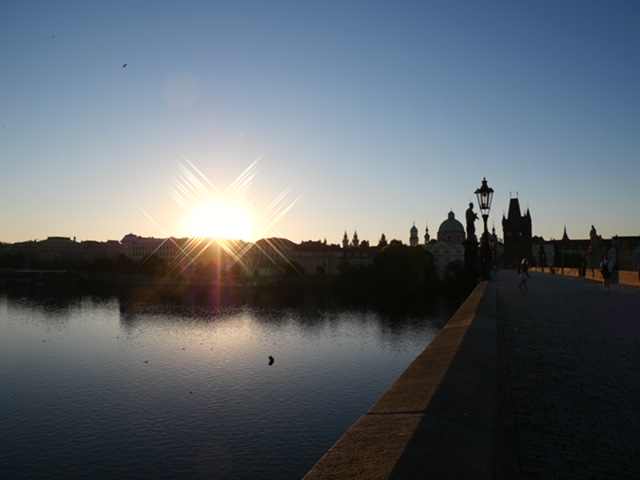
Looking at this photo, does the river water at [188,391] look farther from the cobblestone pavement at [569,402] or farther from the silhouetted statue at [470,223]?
the cobblestone pavement at [569,402]

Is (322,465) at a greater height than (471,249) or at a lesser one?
lesser

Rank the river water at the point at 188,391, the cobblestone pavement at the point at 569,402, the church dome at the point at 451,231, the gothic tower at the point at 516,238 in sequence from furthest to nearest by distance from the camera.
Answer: the church dome at the point at 451,231, the gothic tower at the point at 516,238, the river water at the point at 188,391, the cobblestone pavement at the point at 569,402

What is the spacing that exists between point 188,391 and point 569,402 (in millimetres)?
23049

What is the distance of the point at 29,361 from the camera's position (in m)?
33.4

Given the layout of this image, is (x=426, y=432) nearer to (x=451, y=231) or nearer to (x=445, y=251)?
(x=445, y=251)

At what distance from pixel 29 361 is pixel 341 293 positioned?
2494 inches

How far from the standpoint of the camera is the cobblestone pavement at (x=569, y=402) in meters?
4.06

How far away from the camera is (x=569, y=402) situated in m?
5.70

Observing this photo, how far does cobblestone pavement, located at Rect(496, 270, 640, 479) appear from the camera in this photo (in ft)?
13.3

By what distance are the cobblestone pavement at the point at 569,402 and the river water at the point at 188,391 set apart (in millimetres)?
10261

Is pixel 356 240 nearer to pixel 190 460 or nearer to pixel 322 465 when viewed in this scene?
pixel 190 460

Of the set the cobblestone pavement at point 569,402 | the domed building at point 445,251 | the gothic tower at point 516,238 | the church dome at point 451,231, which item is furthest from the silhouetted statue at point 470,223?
the church dome at point 451,231

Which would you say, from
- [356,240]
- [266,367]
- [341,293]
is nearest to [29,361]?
[266,367]

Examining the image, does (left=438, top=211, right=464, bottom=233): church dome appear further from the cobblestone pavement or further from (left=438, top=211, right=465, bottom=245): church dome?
the cobblestone pavement
